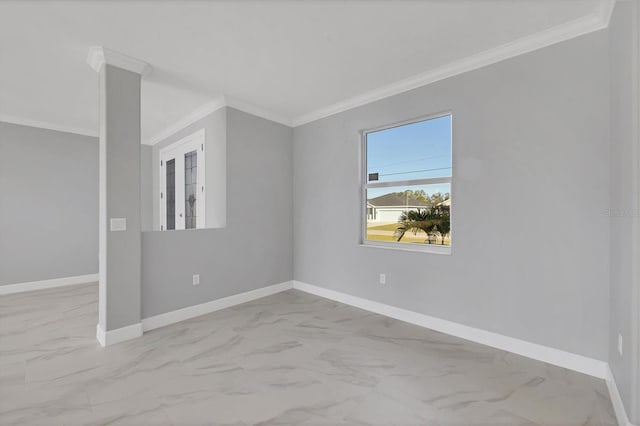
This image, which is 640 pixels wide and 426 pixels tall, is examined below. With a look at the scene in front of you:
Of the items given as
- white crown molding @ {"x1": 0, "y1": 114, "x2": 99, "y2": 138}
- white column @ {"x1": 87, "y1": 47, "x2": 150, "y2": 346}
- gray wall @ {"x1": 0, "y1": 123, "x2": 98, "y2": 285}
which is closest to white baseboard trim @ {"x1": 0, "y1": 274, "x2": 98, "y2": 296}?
gray wall @ {"x1": 0, "y1": 123, "x2": 98, "y2": 285}

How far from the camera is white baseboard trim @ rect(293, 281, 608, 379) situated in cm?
215

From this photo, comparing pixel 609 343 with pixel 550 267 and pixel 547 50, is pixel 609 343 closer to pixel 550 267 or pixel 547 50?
pixel 550 267

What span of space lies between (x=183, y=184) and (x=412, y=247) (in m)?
3.79

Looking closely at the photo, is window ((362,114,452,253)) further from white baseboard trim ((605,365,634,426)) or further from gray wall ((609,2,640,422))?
white baseboard trim ((605,365,634,426))

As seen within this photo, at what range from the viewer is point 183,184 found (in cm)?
477

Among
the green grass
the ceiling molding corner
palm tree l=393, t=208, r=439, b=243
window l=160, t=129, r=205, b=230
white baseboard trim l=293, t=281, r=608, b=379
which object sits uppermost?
the ceiling molding corner

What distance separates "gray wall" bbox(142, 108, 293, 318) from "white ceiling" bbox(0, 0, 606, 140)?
778mm

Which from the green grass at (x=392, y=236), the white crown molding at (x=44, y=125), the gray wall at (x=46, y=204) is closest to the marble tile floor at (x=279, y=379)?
the green grass at (x=392, y=236)

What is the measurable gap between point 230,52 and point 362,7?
1265 mm

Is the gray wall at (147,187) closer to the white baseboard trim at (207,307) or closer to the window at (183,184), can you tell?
the window at (183,184)

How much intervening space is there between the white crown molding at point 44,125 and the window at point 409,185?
4915mm

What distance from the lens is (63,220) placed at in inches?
187

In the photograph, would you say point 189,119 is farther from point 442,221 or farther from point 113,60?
point 442,221

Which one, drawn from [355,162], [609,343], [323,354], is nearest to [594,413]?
[609,343]
